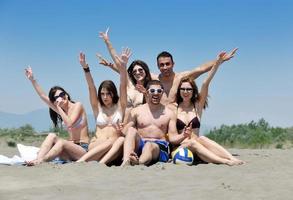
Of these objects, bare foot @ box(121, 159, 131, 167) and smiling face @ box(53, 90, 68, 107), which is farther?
smiling face @ box(53, 90, 68, 107)

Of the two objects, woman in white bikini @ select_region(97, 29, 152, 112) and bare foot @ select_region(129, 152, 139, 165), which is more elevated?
woman in white bikini @ select_region(97, 29, 152, 112)

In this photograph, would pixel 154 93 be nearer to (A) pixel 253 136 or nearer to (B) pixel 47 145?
(B) pixel 47 145

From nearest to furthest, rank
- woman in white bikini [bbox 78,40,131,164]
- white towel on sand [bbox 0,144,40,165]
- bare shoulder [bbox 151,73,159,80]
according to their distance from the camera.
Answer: woman in white bikini [bbox 78,40,131,164] < white towel on sand [bbox 0,144,40,165] < bare shoulder [bbox 151,73,159,80]

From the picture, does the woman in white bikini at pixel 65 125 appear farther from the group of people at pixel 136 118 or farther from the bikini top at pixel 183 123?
the bikini top at pixel 183 123

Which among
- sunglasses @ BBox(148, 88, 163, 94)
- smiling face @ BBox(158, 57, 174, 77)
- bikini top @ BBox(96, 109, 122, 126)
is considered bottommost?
bikini top @ BBox(96, 109, 122, 126)

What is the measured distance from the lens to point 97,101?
838cm

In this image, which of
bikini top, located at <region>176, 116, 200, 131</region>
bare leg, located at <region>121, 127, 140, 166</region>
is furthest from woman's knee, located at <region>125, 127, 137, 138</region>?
bikini top, located at <region>176, 116, 200, 131</region>

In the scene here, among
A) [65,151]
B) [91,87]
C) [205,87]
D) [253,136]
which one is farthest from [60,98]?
[253,136]

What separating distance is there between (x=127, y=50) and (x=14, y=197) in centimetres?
374

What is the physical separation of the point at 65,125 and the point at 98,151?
1051 millimetres

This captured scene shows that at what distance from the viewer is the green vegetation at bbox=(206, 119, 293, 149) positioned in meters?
17.5

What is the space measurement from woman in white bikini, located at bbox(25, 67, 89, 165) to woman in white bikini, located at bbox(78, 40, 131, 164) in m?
0.27

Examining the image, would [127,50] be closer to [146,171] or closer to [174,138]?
[174,138]

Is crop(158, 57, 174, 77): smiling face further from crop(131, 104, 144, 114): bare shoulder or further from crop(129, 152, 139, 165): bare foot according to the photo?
crop(129, 152, 139, 165): bare foot
